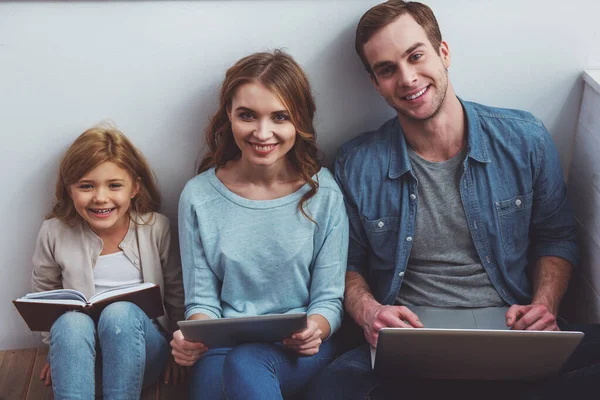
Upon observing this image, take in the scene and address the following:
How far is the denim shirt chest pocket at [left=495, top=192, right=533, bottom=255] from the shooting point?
5.69 feet

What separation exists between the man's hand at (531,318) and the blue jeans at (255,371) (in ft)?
1.41

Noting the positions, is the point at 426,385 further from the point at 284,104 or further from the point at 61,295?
the point at 61,295

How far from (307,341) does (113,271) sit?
57 centimetres

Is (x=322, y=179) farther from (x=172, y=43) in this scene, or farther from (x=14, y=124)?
(x=14, y=124)

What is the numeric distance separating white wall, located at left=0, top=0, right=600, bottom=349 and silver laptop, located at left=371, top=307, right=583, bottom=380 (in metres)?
0.63

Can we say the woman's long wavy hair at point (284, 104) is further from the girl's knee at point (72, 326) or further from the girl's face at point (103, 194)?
the girl's knee at point (72, 326)


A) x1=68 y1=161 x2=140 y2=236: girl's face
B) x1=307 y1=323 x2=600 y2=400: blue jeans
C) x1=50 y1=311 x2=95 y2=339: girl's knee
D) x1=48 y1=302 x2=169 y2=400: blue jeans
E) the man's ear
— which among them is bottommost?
x1=307 y1=323 x2=600 y2=400: blue jeans

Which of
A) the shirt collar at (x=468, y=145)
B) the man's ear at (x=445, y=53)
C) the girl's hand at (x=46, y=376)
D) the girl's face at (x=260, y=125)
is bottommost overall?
the girl's hand at (x=46, y=376)

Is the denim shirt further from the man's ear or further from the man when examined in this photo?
the man's ear

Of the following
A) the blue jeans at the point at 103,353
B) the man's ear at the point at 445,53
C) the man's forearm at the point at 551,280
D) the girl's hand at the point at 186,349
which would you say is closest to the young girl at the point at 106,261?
the blue jeans at the point at 103,353

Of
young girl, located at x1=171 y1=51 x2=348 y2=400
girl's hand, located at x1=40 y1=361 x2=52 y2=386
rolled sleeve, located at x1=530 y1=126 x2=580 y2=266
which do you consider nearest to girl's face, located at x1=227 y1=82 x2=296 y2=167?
young girl, located at x1=171 y1=51 x2=348 y2=400

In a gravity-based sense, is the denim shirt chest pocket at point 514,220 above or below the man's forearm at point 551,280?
above

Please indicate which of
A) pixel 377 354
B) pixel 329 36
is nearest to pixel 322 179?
pixel 329 36

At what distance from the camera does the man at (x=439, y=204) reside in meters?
1.63
